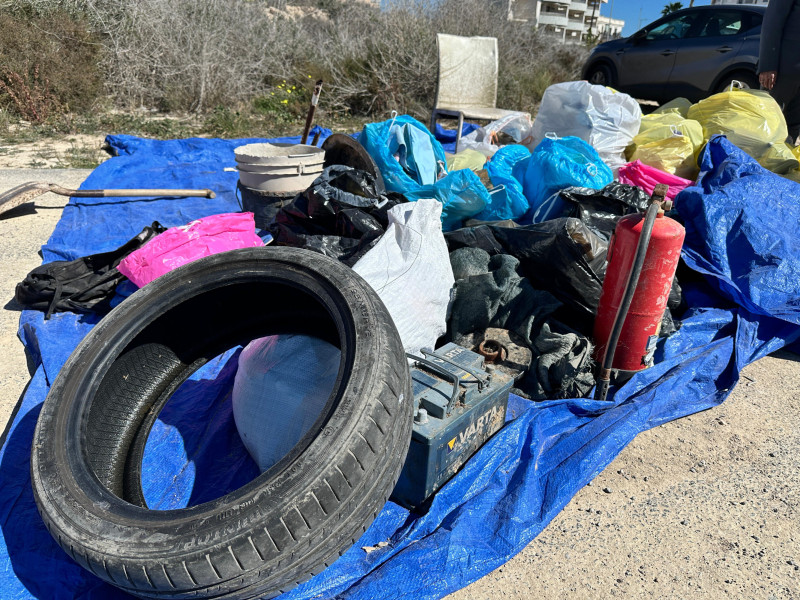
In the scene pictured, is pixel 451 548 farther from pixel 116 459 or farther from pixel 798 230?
pixel 798 230

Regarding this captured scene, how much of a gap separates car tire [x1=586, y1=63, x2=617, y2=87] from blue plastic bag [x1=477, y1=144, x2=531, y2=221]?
5869 mm

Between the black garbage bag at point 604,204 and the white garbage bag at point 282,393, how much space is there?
1806 millimetres

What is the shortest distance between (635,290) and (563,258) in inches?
16.5

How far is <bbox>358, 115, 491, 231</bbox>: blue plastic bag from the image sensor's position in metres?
3.37

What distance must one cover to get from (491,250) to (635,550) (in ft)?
5.44

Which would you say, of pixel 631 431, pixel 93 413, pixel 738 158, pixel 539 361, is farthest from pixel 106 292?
pixel 738 158

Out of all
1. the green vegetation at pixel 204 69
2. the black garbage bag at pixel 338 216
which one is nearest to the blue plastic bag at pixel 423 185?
the black garbage bag at pixel 338 216

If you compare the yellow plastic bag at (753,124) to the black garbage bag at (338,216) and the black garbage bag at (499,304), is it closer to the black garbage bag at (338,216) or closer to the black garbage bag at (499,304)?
the black garbage bag at (499,304)

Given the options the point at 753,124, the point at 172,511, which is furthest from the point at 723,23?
the point at 172,511

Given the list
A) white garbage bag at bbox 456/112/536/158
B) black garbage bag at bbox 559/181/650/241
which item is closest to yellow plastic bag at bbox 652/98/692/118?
white garbage bag at bbox 456/112/536/158

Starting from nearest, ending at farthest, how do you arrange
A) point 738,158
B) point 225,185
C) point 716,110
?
point 738,158 < point 716,110 < point 225,185

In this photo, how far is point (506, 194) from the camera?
11.4 feet

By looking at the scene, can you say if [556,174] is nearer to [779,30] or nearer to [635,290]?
[635,290]

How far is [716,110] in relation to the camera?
4.67 m
